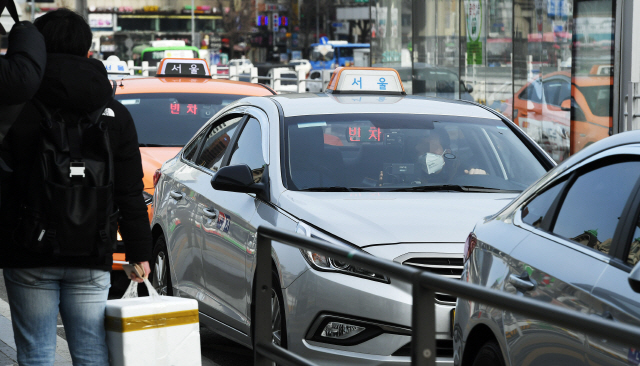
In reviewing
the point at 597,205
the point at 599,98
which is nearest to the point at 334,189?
the point at 597,205

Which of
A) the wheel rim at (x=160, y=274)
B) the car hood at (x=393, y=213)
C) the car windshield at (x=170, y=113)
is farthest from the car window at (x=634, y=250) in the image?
the car windshield at (x=170, y=113)

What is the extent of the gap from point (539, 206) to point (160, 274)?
12.7 feet

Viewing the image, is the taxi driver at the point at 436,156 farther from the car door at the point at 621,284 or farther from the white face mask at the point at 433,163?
the car door at the point at 621,284

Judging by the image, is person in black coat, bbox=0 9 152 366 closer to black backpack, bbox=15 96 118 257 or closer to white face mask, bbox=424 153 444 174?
black backpack, bbox=15 96 118 257

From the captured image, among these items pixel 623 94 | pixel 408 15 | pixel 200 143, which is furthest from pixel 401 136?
pixel 408 15

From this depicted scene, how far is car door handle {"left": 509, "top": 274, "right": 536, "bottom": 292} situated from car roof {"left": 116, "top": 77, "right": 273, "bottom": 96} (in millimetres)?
6759

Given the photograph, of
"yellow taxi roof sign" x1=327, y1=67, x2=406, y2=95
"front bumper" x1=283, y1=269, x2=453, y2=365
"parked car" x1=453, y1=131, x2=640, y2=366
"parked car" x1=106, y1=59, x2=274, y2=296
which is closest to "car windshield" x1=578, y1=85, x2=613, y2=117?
"parked car" x1=106, y1=59, x2=274, y2=296

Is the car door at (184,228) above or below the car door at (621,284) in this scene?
below

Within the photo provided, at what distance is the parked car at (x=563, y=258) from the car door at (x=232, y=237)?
1709 mm

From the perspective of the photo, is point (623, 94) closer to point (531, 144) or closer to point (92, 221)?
point (531, 144)

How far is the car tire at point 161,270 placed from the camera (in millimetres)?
6978

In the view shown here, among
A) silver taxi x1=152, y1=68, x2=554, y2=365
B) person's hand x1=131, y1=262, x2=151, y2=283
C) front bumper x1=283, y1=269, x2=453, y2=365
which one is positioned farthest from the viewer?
silver taxi x1=152, y1=68, x2=554, y2=365

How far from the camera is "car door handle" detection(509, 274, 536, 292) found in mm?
3438

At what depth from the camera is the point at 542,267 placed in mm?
3426
